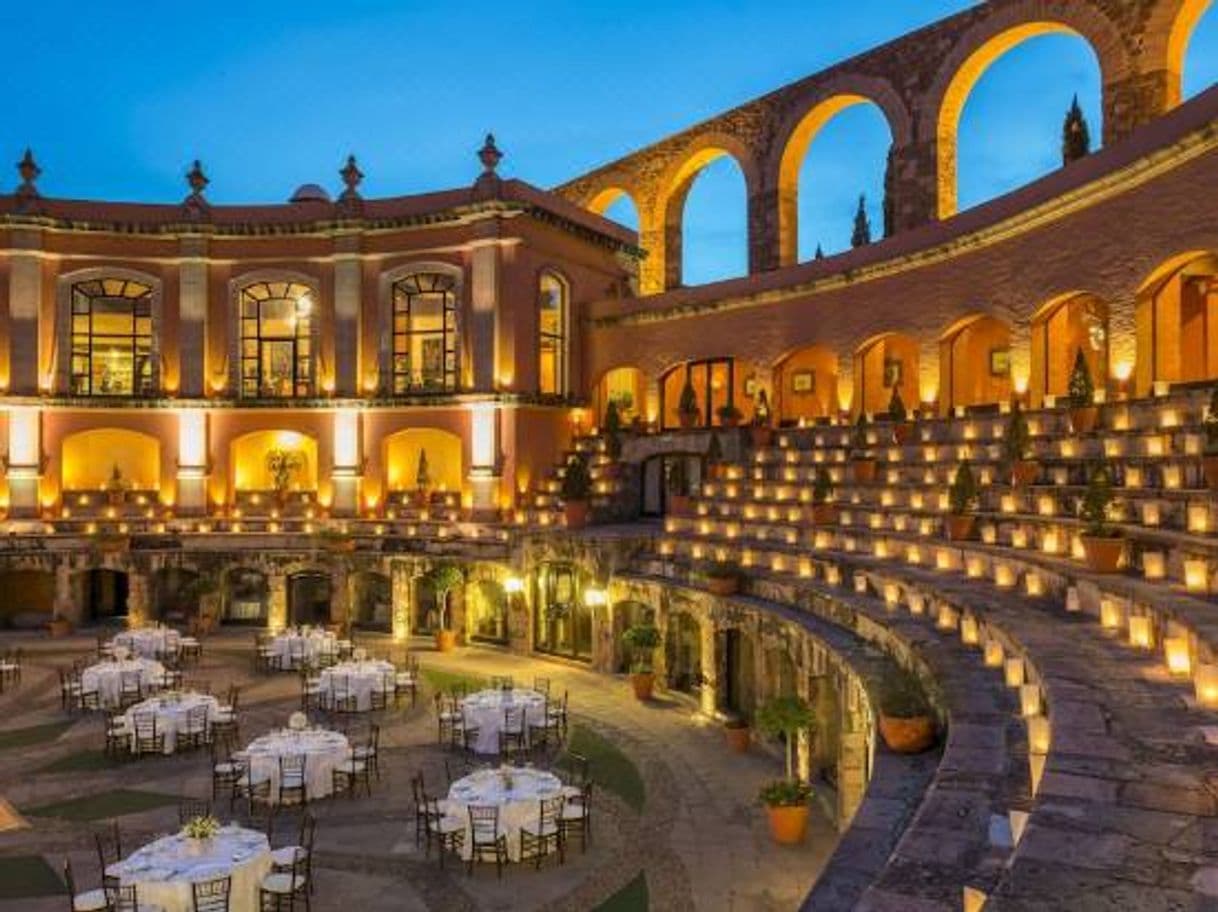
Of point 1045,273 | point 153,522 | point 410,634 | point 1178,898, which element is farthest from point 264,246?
point 1178,898

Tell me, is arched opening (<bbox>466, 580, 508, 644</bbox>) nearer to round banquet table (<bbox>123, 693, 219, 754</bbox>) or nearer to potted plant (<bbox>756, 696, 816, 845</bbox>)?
round banquet table (<bbox>123, 693, 219, 754</bbox>)

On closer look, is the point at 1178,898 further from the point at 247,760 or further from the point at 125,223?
the point at 125,223

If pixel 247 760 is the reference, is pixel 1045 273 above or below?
above

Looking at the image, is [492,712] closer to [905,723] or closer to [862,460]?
[862,460]

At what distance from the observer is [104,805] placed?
14945mm

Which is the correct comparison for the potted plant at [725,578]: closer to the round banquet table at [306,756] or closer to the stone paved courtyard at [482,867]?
the stone paved courtyard at [482,867]

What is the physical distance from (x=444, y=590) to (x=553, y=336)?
9.83m

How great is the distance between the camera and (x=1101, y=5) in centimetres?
2300

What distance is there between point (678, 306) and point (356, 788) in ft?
64.7

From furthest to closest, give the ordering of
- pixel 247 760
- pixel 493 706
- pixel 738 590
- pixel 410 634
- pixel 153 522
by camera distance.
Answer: pixel 153 522, pixel 410 634, pixel 738 590, pixel 493 706, pixel 247 760

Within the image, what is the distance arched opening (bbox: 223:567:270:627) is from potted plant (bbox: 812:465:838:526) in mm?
18512

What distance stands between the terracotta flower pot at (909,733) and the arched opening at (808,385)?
22408 millimetres

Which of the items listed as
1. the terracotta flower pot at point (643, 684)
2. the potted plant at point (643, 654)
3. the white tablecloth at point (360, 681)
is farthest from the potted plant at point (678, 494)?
the white tablecloth at point (360, 681)

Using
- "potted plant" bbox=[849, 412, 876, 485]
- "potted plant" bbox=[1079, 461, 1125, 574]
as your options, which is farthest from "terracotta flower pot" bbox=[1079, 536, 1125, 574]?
"potted plant" bbox=[849, 412, 876, 485]
